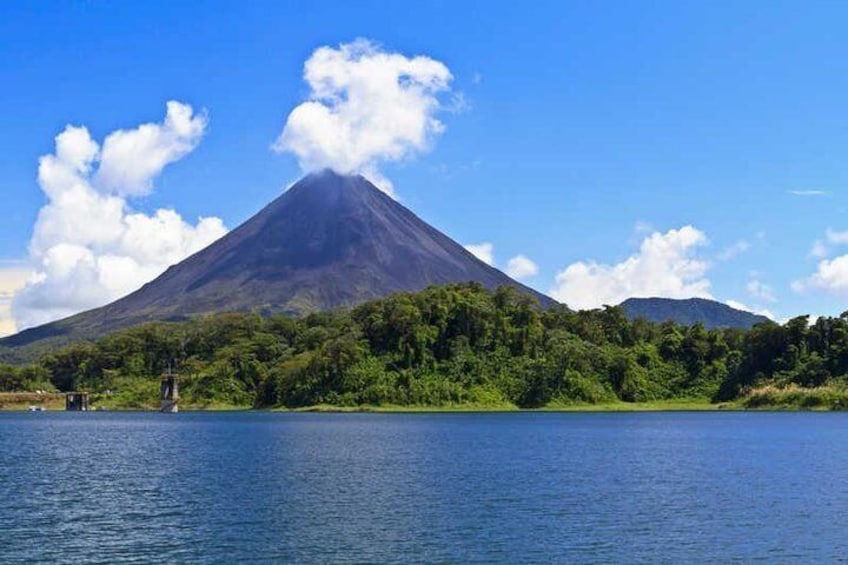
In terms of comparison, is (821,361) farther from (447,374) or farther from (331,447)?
(331,447)

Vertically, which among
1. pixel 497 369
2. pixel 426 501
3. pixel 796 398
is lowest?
pixel 426 501

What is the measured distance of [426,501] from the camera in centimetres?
4850

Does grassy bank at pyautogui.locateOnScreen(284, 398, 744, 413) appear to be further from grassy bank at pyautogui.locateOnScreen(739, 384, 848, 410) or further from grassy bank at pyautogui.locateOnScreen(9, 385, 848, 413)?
grassy bank at pyautogui.locateOnScreen(739, 384, 848, 410)

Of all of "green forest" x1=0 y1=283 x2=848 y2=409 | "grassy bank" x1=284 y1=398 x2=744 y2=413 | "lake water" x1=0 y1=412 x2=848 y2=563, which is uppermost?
"green forest" x1=0 y1=283 x2=848 y2=409

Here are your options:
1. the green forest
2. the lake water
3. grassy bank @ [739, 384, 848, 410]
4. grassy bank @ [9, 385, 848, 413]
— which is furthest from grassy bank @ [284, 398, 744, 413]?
the lake water

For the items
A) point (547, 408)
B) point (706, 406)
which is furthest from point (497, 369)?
point (706, 406)

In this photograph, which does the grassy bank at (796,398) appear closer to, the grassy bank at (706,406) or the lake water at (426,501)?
the grassy bank at (706,406)

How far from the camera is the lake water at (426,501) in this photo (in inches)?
1421

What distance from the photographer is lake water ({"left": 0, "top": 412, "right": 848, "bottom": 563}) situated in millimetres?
36094

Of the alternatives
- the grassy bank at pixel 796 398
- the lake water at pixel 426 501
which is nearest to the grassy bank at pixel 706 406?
the grassy bank at pixel 796 398

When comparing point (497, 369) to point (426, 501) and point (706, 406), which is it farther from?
point (426, 501)

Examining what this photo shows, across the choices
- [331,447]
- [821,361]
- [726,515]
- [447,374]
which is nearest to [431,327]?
[447,374]

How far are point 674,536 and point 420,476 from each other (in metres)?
24.0

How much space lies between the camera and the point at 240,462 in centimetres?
7125
